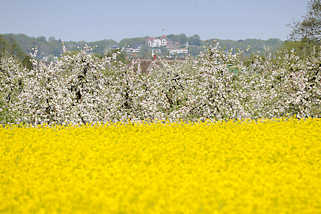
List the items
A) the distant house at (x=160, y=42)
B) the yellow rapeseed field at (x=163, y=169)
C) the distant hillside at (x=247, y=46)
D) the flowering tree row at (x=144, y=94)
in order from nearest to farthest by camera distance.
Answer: the yellow rapeseed field at (x=163, y=169) < the flowering tree row at (x=144, y=94) < the distant hillside at (x=247, y=46) < the distant house at (x=160, y=42)

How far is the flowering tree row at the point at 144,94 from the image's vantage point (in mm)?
17172

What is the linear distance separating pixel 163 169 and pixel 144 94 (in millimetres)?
9672

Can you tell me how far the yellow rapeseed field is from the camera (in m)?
6.94

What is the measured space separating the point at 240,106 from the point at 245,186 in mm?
9820

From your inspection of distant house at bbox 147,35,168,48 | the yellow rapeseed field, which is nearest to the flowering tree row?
the yellow rapeseed field

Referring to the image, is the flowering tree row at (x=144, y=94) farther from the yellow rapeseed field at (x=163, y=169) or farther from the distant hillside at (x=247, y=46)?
the yellow rapeseed field at (x=163, y=169)

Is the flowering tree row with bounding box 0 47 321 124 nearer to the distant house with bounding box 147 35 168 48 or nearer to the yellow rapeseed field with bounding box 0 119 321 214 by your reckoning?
the yellow rapeseed field with bounding box 0 119 321 214

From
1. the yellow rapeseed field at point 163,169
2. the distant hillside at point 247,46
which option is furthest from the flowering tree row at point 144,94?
the yellow rapeseed field at point 163,169

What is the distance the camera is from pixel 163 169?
8867mm

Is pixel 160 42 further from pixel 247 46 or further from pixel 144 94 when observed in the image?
pixel 144 94

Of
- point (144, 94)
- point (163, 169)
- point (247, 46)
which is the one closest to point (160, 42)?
point (247, 46)

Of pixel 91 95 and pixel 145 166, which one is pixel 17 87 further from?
pixel 145 166

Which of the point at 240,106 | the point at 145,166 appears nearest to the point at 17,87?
the point at 240,106

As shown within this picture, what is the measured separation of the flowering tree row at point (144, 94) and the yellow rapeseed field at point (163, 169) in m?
2.93
